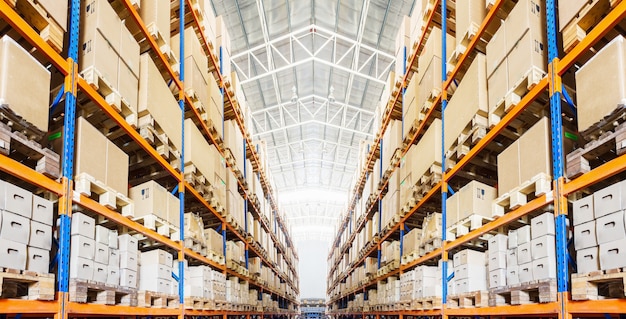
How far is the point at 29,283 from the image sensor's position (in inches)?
138

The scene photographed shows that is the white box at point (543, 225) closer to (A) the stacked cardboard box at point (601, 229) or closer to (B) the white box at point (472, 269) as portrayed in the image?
(A) the stacked cardboard box at point (601, 229)

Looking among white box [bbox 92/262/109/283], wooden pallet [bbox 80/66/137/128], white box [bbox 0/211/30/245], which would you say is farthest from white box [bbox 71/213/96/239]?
wooden pallet [bbox 80/66/137/128]

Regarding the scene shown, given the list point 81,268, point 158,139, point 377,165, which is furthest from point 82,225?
point 377,165

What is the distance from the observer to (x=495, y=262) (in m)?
4.77

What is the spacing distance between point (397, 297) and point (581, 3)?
19.1ft

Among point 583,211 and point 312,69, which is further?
point 312,69

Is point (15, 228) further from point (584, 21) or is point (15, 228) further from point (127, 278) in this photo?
point (584, 21)

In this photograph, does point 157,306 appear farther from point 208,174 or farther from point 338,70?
point 338,70

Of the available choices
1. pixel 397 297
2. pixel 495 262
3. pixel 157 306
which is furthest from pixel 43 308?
pixel 397 297

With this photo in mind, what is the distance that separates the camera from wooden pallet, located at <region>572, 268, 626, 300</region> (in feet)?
10.5

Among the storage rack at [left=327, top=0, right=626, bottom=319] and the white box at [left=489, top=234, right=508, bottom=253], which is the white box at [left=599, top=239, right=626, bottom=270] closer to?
the storage rack at [left=327, top=0, right=626, bottom=319]

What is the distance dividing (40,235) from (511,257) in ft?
11.8

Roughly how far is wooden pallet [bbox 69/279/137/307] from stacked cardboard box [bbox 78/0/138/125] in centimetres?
151

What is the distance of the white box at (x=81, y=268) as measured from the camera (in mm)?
3965
